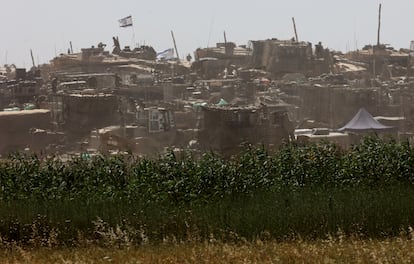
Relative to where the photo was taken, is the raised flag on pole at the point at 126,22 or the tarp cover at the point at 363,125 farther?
the raised flag on pole at the point at 126,22

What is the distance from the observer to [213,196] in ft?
50.5

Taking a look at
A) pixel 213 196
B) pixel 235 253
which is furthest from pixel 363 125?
pixel 235 253

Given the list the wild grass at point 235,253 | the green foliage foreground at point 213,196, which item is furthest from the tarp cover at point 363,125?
the wild grass at point 235,253

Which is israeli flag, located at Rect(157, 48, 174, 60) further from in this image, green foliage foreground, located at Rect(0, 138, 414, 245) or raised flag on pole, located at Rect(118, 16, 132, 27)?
green foliage foreground, located at Rect(0, 138, 414, 245)

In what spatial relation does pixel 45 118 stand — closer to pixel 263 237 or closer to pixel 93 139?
pixel 93 139

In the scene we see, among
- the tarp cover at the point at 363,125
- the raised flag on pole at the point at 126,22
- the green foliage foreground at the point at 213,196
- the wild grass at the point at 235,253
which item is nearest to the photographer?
the wild grass at the point at 235,253

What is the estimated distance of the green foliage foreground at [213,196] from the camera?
42.4 ft

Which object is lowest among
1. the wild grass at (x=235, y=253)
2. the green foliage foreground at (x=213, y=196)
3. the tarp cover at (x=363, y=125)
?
the tarp cover at (x=363, y=125)

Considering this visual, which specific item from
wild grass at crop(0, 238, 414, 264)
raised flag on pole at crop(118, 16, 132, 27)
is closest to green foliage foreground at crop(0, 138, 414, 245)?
wild grass at crop(0, 238, 414, 264)

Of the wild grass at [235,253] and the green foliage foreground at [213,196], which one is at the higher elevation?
the wild grass at [235,253]

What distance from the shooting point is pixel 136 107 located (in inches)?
1507

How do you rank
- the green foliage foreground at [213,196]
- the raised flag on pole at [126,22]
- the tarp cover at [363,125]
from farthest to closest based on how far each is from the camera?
1. the raised flag on pole at [126,22]
2. the tarp cover at [363,125]
3. the green foliage foreground at [213,196]

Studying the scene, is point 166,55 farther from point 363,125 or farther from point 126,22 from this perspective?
point 363,125

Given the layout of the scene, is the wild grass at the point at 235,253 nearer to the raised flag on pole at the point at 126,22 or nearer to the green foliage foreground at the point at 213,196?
the green foliage foreground at the point at 213,196
